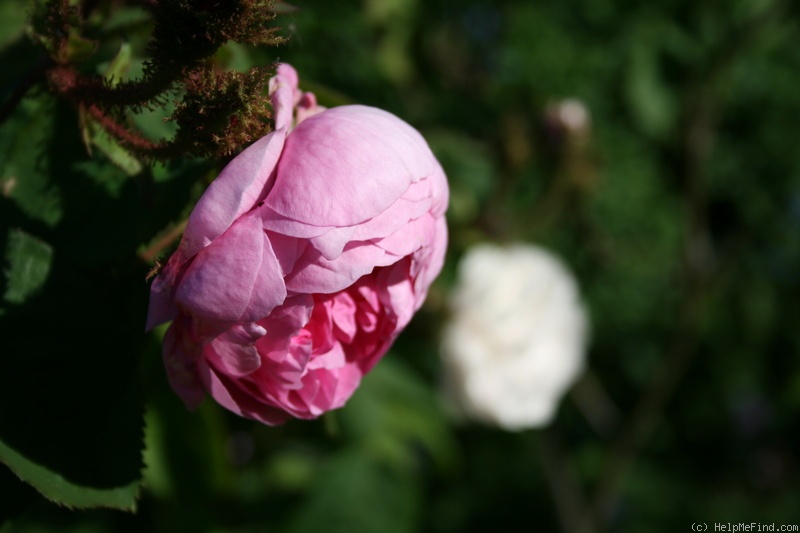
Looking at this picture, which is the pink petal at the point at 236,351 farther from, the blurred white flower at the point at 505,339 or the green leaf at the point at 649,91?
the green leaf at the point at 649,91

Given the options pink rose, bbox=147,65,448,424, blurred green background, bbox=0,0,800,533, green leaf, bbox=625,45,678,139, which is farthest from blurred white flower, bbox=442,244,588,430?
pink rose, bbox=147,65,448,424

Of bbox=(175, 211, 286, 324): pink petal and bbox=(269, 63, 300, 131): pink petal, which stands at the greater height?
bbox=(269, 63, 300, 131): pink petal

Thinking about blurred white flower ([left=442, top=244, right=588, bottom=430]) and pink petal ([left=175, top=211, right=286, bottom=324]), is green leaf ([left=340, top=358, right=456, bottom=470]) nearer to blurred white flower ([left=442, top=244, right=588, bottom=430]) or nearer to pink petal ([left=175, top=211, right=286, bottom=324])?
blurred white flower ([left=442, top=244, right=588, bottom=430])

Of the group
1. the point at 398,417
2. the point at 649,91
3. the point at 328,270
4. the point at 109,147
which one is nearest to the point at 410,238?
the point at 328,270

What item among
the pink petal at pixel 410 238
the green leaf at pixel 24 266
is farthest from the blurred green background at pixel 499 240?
the pink petal at pixel 410 238

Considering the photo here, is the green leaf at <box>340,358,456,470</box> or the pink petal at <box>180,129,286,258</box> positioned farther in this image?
the green leaf at <box>340,358,456,470</box>

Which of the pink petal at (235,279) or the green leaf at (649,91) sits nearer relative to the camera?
the pink petal at (235,279)
